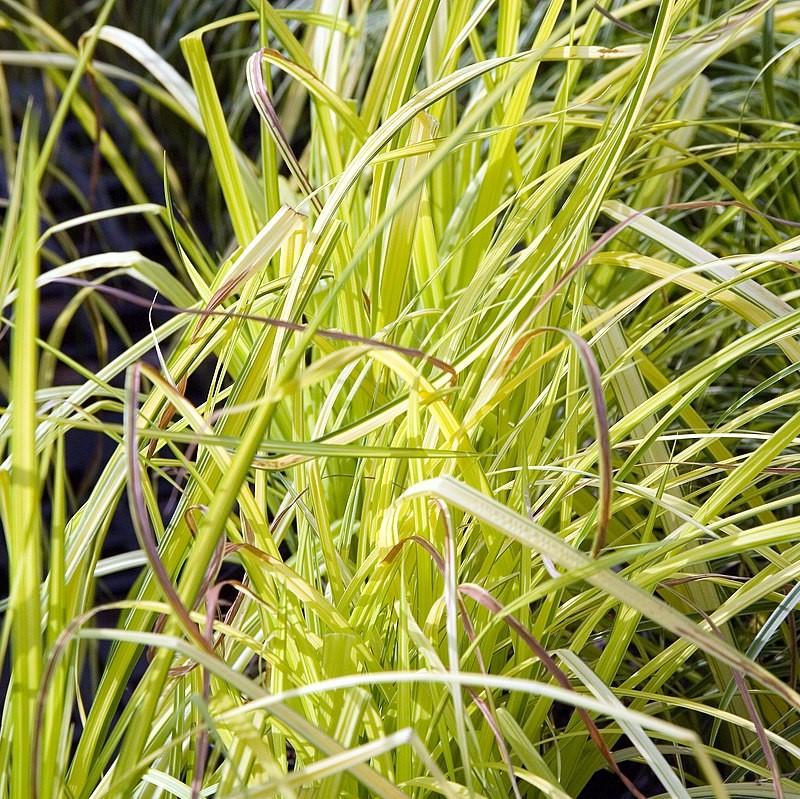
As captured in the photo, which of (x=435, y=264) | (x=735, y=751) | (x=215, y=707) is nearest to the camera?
(x=215, y=707)

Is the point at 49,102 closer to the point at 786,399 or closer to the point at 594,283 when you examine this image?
the point at 594,283

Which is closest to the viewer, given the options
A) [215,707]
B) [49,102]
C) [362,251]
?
[362,251]

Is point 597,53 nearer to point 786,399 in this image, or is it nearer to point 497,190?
point 497,190

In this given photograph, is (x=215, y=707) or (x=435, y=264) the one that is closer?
(x=215, y=707)

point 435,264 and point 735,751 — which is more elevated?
point 435,264

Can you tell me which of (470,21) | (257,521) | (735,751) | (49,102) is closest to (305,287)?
Result: (257,521)

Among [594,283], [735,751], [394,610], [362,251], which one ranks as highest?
[362,251]

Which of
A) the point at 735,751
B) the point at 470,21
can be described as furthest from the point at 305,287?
the point at 735,751

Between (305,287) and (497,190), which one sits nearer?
(305,287)

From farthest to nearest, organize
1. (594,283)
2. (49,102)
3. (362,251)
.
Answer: (49,102), (594,283), (362,251)
